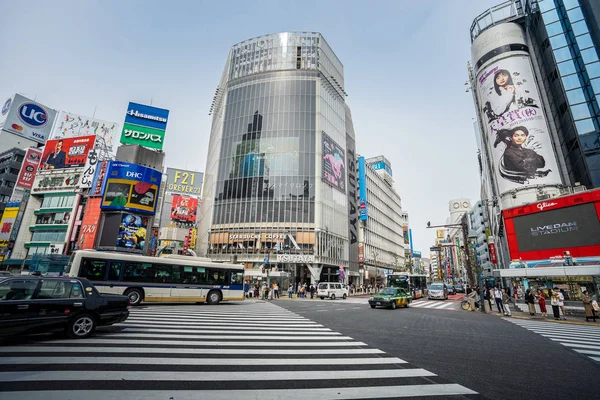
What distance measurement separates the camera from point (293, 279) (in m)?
46.6

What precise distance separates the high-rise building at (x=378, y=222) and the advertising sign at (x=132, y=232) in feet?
143

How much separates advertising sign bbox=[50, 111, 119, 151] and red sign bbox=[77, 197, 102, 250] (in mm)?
16941

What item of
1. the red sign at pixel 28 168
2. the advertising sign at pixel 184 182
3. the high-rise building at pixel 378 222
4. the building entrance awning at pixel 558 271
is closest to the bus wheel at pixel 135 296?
the building entrance awning at pixel 558 271

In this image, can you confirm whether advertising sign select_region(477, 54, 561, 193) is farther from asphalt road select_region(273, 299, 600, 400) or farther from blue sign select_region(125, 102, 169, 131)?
blue sign select_region(125, 102, 169, 131)

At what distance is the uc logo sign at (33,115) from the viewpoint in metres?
67.9

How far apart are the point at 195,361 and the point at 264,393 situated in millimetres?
2218

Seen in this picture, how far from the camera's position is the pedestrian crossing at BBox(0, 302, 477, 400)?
3.99 metres

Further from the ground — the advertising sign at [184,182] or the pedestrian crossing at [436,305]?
the advertising sign at [184,182]

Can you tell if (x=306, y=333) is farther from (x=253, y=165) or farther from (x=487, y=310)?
(x=253, y=165)

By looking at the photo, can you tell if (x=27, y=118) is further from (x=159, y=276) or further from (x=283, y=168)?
(x=159, y=276)

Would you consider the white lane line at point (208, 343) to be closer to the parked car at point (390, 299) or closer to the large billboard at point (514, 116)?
the parked car at point (390, 299)

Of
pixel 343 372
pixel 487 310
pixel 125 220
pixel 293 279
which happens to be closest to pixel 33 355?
pixel 343 372

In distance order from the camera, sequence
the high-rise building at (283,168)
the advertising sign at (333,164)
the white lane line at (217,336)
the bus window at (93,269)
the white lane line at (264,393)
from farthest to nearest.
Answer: the advertising sign at (333,164)
the high-rise building at (283,168)
the bus window at (93,269)
the white lane line at (217,336)
the white lane line at (264,393)

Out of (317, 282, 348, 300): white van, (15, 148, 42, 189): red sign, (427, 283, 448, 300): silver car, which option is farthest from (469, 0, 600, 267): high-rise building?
(15, 148, 42, 189): red sign
